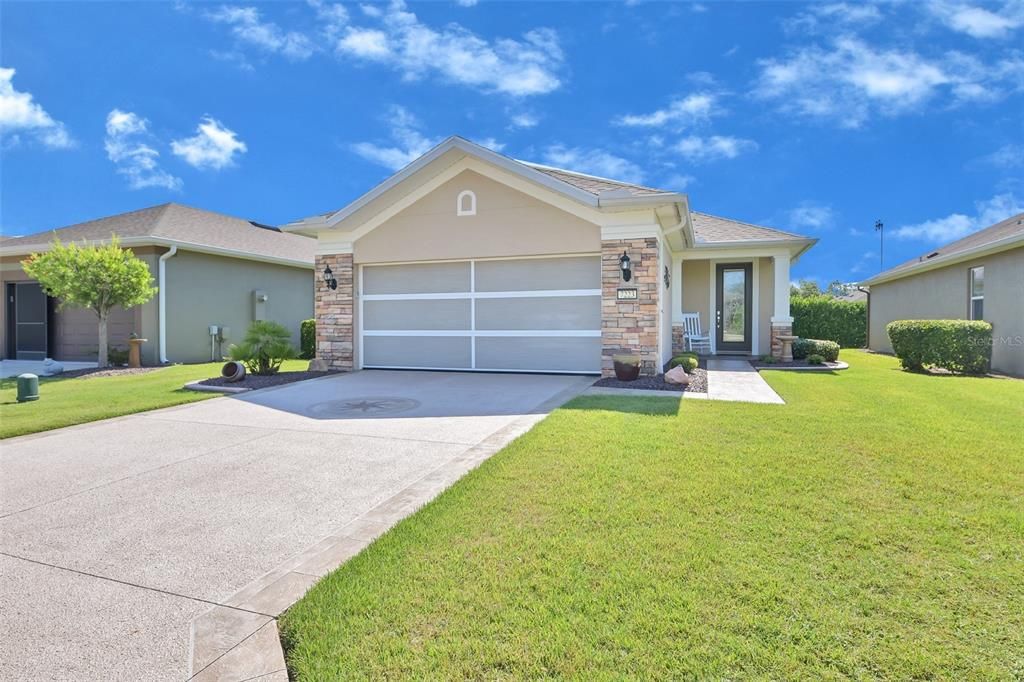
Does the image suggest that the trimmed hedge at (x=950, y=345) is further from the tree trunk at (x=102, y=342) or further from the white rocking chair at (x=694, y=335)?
the tree trunk at (x=102, y=342)

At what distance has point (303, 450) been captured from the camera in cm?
508

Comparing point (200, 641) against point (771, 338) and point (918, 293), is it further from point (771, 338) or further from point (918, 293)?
point (918, 293)

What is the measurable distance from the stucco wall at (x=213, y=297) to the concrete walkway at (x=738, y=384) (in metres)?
12.7

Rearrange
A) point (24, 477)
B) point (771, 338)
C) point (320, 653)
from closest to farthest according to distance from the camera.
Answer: point (320, 653) → point (24, 477) → point (771, 338)

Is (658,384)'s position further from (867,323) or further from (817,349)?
(867,323)

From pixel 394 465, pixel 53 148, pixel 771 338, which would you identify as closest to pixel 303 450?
pixel 394 465

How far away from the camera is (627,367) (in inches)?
355

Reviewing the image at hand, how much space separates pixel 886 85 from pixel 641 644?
73.9ft

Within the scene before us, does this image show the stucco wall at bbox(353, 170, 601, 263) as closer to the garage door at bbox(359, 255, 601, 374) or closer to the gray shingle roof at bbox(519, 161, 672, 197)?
the garage door at bbox(359, 255, 601, 374)

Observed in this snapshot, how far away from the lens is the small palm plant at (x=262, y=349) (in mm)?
10156

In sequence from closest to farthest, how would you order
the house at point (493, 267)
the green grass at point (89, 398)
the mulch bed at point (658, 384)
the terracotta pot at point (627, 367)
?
the green grass at point (89, 398) < the mulch bed at point (658, 384) < the terracotta pot at point (627, 367) < the house at point (493, 267)

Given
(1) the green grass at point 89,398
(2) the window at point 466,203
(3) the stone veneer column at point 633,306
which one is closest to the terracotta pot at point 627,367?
(3) the stone veneer column at point 633,306

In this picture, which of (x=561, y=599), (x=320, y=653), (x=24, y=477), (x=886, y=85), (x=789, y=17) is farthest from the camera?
(x=886, y=85)

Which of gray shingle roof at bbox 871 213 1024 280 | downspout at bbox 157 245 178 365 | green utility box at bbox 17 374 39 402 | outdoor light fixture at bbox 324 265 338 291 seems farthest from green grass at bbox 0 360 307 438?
gray shingle roof at bbox 871 213 1024 280
